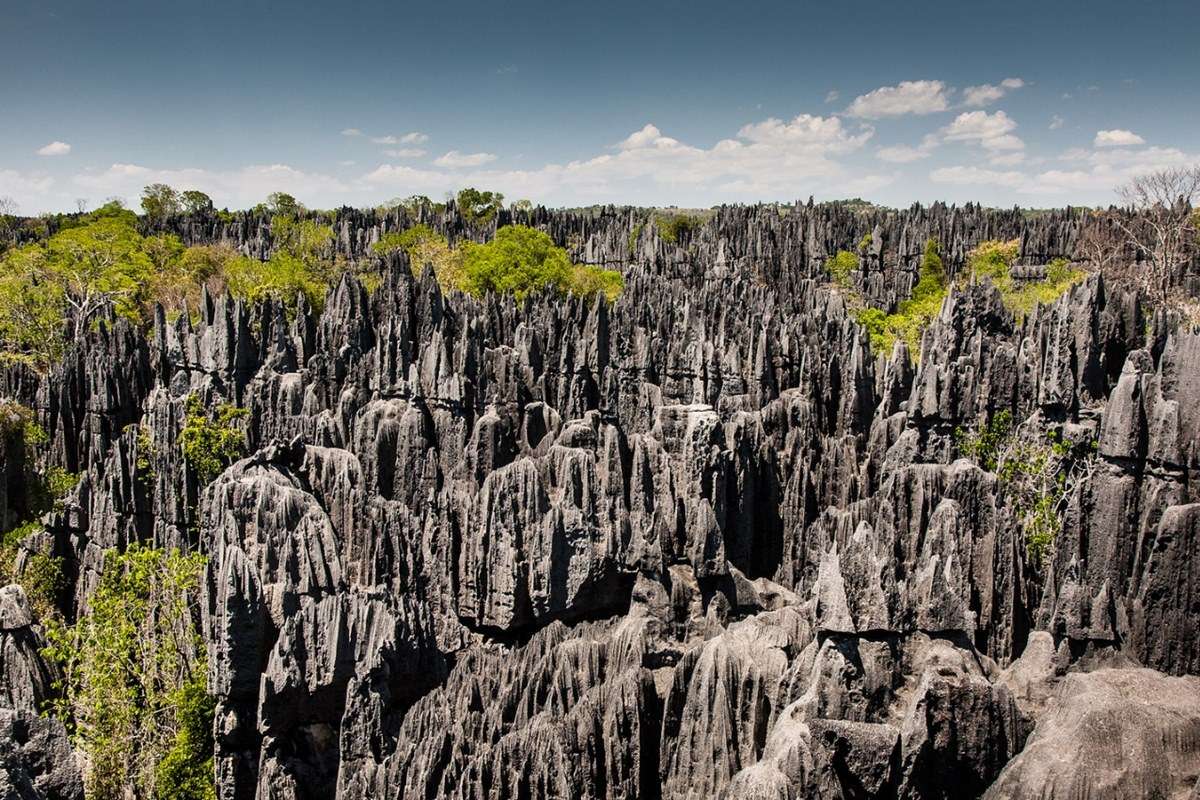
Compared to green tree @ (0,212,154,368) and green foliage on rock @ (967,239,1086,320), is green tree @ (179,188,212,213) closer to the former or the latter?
green tree @ (0,212,154,368)

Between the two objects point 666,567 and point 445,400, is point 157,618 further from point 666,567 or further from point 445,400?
point 666,567

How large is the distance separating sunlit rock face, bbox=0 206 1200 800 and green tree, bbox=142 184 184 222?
7586 cm

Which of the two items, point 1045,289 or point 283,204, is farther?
point 283,204

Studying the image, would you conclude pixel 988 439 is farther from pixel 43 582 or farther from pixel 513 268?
pixel 513 268

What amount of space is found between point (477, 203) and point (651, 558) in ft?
293

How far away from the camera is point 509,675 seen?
15.4 metres

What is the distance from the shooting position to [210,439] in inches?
1008

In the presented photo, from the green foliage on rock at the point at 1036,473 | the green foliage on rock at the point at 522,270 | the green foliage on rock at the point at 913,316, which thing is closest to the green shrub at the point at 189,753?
the green foliage on rock at the point at 1036,473

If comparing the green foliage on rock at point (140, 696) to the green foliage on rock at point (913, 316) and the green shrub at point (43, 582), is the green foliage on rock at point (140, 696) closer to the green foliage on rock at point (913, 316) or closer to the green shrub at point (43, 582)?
the green shrub at point (43, 582)

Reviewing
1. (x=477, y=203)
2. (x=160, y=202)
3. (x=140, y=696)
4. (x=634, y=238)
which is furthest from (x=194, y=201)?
(x=140, y=696)

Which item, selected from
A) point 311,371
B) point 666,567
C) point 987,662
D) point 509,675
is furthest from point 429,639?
point 311,371

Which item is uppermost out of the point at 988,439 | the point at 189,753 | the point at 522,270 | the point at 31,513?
the point at 522,270

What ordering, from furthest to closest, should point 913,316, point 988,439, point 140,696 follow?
point 913,316, point 988,439, point 140,696

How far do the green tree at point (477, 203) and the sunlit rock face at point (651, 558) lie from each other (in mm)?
67079
